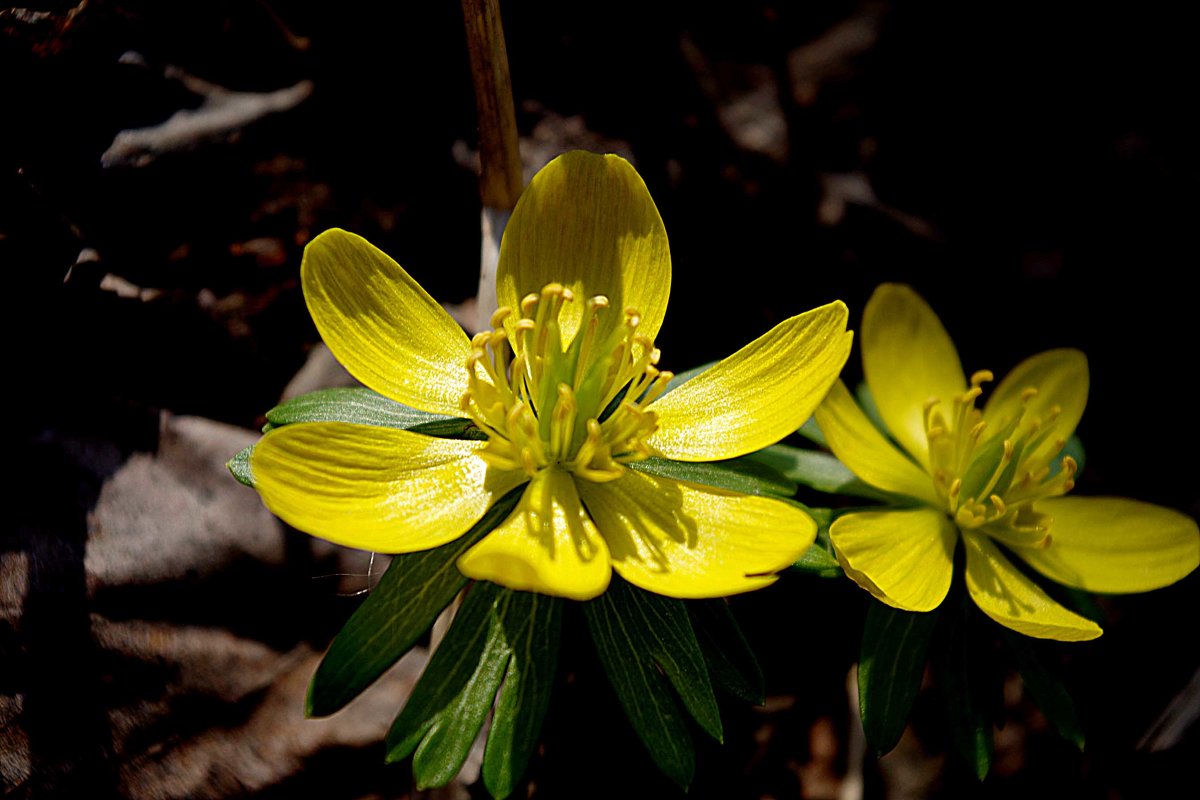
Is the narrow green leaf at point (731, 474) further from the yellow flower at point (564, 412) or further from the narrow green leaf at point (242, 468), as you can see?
the narrow green leaf at point (242, 468)

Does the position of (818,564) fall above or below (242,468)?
below

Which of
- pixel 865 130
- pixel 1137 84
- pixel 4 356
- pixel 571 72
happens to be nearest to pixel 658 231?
pixel 571 72

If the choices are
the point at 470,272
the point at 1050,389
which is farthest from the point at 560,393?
the point at 1050,389

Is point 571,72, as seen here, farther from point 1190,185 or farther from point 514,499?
point 1190,185

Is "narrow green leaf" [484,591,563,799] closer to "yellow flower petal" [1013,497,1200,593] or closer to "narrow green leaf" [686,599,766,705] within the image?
"narrow green leaf" [686,599,766,705]

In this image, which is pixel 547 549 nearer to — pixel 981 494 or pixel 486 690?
pixel 486 690

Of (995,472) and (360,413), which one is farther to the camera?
(995,472)

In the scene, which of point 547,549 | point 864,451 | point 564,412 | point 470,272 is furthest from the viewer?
point 470,272
